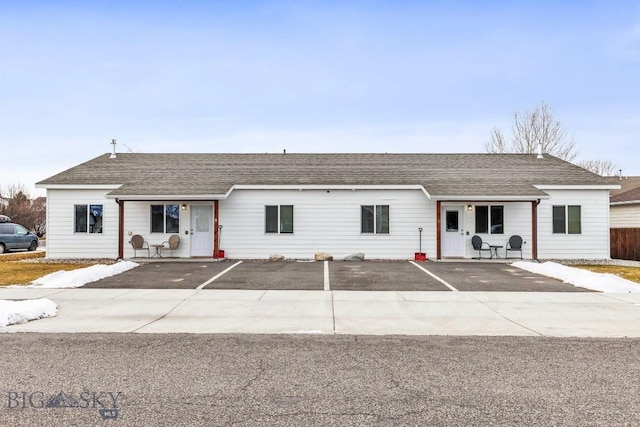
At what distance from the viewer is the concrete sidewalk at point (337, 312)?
7598mm

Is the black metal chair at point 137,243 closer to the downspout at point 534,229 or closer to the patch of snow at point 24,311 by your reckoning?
the patch of snow at point 24,311

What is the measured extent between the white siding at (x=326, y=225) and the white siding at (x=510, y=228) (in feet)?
4.92

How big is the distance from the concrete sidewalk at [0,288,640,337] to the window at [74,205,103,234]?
27.9 feet

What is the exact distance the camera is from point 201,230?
19750 mm

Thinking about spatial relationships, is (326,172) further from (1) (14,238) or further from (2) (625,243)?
(1) (14,238)

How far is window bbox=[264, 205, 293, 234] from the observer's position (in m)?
19.7

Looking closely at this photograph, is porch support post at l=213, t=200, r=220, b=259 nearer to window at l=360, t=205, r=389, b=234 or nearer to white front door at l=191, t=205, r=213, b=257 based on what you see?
white front door at l=191, t=205, r=213, b=257

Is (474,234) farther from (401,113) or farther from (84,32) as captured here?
(84,32)

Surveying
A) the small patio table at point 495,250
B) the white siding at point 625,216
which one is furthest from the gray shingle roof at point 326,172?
the white siding at point 625,216

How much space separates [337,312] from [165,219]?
41.6ft

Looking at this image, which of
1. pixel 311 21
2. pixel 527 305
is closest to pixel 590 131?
pixel 311 21

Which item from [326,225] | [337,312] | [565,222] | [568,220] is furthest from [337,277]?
[568,220]

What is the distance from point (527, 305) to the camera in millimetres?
9773

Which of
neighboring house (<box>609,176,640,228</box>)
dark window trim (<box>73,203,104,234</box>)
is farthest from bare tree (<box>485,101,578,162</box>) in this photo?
dark window trim (<box>73,203,104,234</box>)
